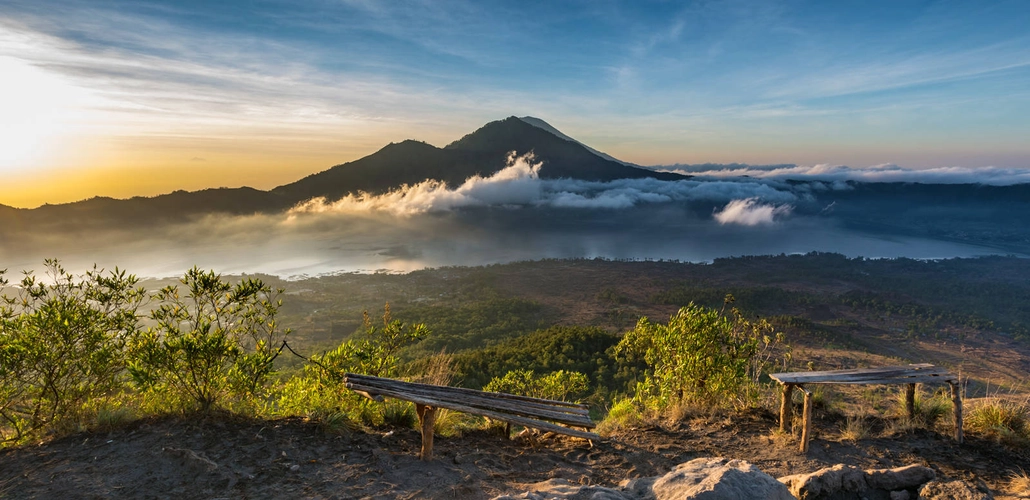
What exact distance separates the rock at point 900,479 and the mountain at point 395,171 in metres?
99.1

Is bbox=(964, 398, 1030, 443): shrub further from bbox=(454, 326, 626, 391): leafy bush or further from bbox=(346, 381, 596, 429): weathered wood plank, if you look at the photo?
bbox=(454, 326, 626, 391): leafy bush

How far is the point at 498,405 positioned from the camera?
4477 millimetres

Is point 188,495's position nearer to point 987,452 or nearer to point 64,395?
point 64,395

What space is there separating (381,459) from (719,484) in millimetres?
2950

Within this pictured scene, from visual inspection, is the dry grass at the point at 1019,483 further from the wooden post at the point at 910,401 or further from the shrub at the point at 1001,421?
the wooden post at the point at 910,401

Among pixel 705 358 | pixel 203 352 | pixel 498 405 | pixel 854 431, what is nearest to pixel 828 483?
pixel 854 431

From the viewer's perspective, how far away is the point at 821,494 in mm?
3799

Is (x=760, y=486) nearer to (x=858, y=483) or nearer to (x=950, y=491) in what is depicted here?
(x=858, y=483)

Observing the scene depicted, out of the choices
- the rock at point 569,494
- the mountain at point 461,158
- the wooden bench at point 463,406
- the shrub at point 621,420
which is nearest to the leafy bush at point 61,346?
the wooden bench at point 463,406

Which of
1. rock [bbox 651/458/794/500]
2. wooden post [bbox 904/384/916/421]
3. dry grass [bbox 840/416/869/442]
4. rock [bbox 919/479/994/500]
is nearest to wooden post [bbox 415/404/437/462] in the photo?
rock [bbox 651/458/794/500]

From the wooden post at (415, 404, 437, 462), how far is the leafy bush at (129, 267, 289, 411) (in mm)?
1515

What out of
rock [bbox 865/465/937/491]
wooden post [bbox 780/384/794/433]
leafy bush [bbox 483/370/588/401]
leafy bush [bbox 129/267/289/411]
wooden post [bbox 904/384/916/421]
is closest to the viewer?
rock [bbox 865/465/937/491]

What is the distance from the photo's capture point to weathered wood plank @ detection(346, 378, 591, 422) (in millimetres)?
4398

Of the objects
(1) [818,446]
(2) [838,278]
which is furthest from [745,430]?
(2) [838,278]
